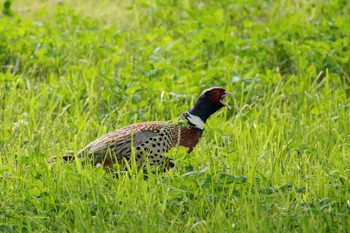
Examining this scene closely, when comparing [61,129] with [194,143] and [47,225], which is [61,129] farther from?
[47,225]

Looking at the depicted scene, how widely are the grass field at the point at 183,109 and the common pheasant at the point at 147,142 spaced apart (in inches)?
4.4

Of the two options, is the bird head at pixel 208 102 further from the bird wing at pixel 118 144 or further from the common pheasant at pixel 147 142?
the bird wing at pixel 118 144

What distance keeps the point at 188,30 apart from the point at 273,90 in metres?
1.22

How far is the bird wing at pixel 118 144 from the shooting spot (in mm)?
5906

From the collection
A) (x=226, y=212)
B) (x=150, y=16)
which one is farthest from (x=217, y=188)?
(x=150, y=16)

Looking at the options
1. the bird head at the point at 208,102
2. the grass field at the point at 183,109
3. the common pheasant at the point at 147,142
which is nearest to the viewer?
the grass field at the point at 183,109

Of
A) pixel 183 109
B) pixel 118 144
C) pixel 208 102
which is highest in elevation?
pixel 208 102

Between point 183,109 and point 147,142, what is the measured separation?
1266 mm

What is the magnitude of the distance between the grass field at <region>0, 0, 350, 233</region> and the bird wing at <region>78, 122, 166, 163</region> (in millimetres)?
119

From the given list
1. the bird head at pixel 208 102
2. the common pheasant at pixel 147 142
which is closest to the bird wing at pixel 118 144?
the common pheasant at pixel 147 142

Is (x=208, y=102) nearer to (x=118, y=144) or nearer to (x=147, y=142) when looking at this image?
(x=147, y=142)

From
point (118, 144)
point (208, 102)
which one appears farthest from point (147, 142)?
point (208, 102)

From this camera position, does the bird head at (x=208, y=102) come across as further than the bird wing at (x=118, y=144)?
Yes

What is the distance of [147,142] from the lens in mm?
5910
